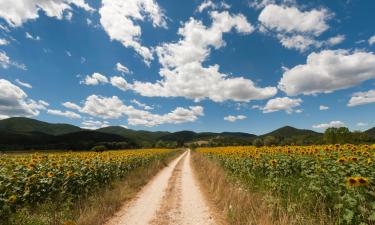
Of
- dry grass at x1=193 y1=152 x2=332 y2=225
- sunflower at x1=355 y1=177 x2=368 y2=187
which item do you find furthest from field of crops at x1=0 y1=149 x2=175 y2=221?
sunflower at x1=355 y1=177 x2=368 y2=187

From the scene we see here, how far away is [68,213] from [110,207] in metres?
1.81

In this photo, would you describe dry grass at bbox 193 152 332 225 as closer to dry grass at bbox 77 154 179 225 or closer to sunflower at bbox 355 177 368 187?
sunflower at bbox 355 177 368 187

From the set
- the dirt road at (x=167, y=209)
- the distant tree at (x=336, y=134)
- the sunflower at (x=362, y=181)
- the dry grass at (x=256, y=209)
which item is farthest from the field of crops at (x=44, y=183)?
the distant tree at (x=336, y=134)

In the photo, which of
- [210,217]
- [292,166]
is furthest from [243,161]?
[210,217]

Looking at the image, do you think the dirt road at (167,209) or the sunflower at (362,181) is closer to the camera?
A: the sunflower at (362,181)

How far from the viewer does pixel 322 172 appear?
732 cm

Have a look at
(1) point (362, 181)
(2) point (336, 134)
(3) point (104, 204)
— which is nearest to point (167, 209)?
(3) point (104, 204)

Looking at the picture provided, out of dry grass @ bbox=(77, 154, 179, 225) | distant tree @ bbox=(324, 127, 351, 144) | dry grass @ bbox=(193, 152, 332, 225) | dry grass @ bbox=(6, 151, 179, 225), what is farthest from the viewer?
distant tree @ bbox=(324, 127, 351, 144)

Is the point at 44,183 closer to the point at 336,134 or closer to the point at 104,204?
the point at 104,204

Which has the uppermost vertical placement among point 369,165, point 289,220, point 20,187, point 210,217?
point 369,165

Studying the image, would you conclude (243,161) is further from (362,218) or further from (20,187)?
(20,187)

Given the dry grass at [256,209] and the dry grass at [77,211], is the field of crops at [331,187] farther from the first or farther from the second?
the dry grass at [77,211]

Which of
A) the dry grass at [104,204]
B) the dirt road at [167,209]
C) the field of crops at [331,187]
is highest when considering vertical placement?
the field of crops at [331,187]

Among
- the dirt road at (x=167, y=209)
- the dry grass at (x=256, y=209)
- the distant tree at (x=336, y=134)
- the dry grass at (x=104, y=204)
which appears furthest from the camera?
the distant tree at (x=336, y=134)
